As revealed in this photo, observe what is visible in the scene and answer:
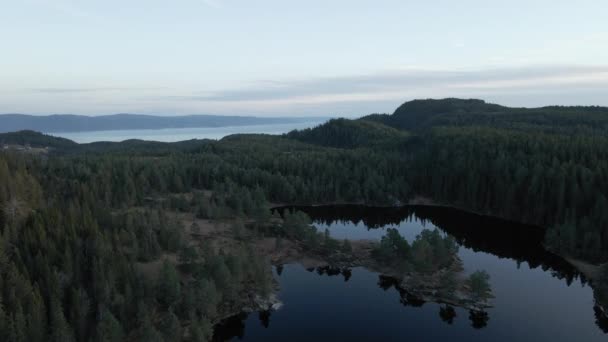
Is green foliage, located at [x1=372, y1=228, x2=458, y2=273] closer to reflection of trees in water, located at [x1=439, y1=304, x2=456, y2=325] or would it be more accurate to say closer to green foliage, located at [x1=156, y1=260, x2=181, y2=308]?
reflection of trees in water, located at [x1=439, y1=304, x2=456, y2=325]

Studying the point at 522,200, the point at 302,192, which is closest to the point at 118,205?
the point at 302,192

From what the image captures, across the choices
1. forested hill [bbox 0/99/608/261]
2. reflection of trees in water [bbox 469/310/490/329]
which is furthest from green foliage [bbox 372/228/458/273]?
forested hill [bbox 0/99/608/261]

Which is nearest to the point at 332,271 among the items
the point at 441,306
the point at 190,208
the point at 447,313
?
the point at 441,306

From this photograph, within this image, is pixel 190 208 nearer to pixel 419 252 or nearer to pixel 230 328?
pixel 230 328

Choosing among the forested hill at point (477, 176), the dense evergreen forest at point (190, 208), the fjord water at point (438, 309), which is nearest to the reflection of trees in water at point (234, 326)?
the fjord water at point (438, 309)

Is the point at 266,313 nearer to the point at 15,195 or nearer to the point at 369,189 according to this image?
the point at 15,195

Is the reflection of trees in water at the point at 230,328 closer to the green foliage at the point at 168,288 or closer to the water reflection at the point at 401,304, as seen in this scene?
the water reflection at the point at 401,304

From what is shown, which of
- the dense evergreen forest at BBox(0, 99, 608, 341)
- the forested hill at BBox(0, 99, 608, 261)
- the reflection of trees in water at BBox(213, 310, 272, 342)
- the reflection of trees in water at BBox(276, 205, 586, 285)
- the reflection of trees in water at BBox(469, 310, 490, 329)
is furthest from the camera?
the forested hill at BBox(0, 99, 608, 261)
